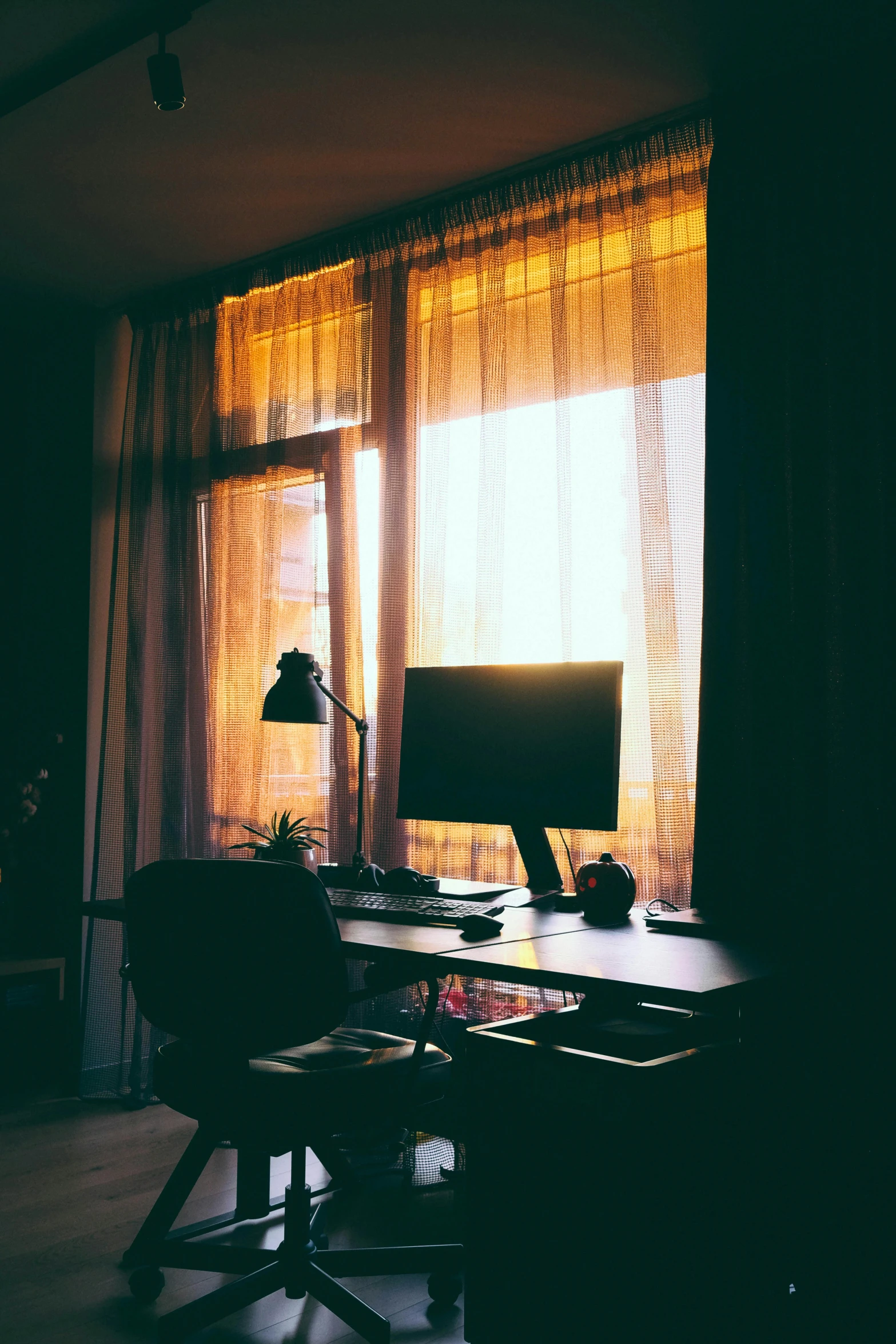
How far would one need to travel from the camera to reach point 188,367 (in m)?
3.67

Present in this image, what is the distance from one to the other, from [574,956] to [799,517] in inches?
42.9

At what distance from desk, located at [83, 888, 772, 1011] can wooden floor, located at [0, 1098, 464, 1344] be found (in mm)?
711

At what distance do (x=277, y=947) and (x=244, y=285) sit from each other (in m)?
2.44

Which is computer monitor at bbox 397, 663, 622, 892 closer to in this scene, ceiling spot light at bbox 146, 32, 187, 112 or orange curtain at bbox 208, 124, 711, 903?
orange curtain at bbox 208, 124, 711, 903

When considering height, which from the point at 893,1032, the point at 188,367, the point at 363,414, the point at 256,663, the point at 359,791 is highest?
the point at 188,367

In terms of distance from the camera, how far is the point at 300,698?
8.69 ft

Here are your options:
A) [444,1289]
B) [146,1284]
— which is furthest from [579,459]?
[146,1284]

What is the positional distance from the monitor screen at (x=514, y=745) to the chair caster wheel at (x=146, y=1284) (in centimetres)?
106

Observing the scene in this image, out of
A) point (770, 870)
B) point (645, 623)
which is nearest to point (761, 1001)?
point (770, 870)

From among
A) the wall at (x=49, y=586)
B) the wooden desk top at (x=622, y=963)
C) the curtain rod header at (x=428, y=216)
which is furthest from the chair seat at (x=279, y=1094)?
the curtain rod header at (x=428, y=216)

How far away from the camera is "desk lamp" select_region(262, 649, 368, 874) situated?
2.64 meters

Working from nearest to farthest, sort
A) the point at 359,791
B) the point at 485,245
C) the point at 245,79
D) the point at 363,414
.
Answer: the point at 245,79, the point at 359,791, the point at 485,245, the point at 363,414

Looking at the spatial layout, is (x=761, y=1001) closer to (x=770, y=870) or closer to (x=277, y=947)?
(x=770, y=870)

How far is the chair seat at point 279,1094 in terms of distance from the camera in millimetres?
1827
